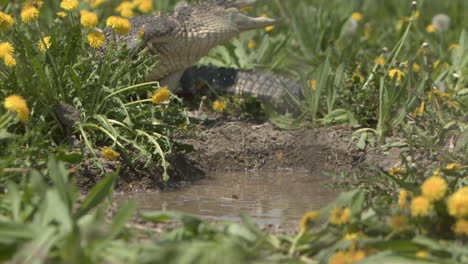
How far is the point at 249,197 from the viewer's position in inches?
175

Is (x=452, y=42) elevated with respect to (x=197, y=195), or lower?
elevated

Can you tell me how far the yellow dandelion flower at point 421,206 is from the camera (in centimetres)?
267

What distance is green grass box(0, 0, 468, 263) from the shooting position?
253 centimetres

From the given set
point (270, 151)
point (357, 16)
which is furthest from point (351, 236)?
point (357, 16)

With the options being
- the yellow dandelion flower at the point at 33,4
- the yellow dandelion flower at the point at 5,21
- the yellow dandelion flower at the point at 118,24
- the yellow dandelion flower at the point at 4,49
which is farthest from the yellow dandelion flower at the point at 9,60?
the yellow dandelion flower at the point at 118,24

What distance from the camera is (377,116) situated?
5426 millimetres

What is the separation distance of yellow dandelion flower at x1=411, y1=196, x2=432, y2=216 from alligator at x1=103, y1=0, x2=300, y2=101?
3.08 m

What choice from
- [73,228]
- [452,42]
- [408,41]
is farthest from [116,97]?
[452,42]

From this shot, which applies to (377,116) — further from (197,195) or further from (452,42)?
(452,42)

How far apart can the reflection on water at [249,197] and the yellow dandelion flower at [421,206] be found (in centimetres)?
114

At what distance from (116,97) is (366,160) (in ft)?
5.61

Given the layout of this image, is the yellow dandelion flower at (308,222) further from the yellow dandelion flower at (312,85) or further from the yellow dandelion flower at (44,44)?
the yellow dandelion flower at (312,85)

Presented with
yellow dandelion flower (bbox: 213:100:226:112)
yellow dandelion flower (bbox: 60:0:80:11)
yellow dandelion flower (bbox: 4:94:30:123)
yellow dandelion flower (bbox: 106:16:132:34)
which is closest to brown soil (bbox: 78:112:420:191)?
yellow dandelion flower (bbox: 213:100:226:112)

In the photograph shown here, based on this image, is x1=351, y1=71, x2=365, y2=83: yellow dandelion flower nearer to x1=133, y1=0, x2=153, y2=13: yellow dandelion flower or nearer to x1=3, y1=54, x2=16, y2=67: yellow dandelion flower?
x1=133, y1=0, x2=153, y2=13: yellow dandelion flower
